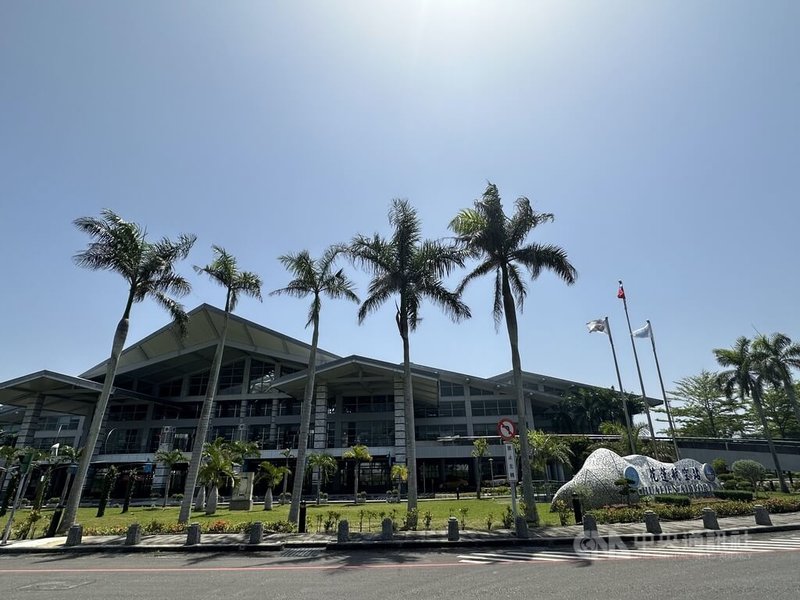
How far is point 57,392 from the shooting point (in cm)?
4797

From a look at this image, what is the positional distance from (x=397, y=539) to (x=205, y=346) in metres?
41.4

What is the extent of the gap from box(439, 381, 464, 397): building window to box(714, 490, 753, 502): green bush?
30.8 metres

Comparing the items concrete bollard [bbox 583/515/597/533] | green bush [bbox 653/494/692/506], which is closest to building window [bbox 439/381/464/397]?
green bush [bbox 653/494/692/506]

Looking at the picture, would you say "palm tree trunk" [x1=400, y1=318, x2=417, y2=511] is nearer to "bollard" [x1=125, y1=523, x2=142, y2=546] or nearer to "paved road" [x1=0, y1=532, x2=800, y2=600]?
"paved road" [x1=0, y1=532, x2=800, y2=600]

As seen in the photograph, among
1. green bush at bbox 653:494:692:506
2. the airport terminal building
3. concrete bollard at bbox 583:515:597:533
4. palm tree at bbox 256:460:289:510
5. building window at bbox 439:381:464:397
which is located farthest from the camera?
building window at bbox 439:381:464:397

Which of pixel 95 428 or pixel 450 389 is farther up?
pixel 450 389

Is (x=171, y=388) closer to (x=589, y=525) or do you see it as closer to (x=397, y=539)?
(x=397, y=539)

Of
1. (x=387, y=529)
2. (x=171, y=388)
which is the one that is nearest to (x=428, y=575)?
(x=387, y=529)

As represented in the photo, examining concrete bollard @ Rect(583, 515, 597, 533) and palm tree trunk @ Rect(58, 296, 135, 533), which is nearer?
concrete bollard @ Rect(583, 515, 597, 533)

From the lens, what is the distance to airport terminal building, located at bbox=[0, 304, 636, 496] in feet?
145

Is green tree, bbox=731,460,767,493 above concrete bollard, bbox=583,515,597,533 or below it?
above

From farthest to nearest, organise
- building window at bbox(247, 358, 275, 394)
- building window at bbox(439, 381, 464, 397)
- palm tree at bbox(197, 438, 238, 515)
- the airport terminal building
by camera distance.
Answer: building window at bbox(247, 358, 275, 394) < building window at bbox(439, 381, 464, 397) < the airport terminal building < palm tree at bbox(197, 438, 238, 515)

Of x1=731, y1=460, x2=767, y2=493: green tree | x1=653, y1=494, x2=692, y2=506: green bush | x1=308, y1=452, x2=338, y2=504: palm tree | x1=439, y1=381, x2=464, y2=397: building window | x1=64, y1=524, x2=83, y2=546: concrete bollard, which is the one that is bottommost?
x1=64, y1=524, x2=83, y2=546: concrete bollard

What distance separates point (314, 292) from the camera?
23234mm
